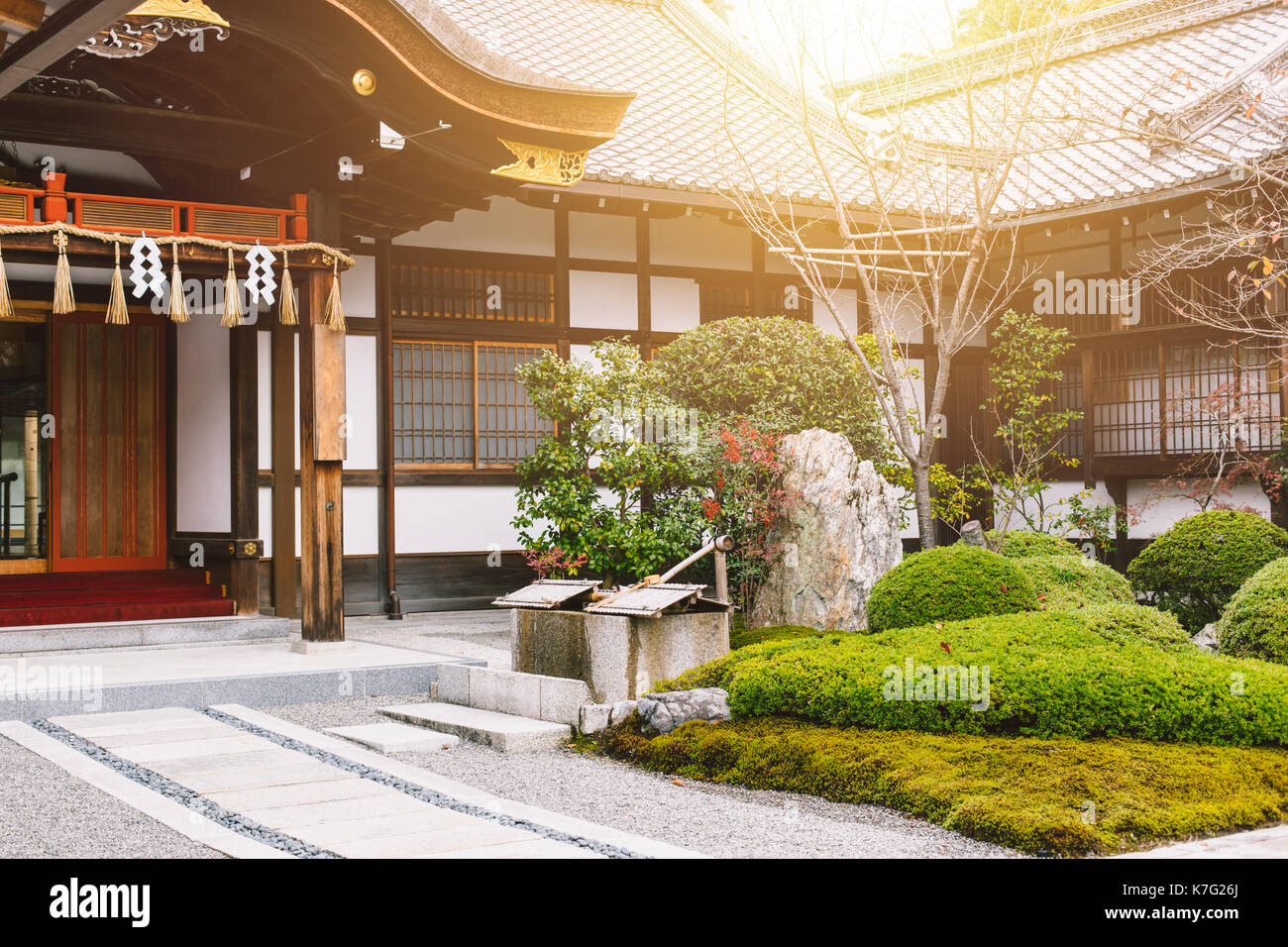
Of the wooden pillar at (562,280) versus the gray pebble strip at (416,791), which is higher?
the wooden pillar at (562,280)

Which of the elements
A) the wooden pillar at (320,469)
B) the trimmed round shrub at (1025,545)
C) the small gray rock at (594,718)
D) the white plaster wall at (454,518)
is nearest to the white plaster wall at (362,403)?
the white plaster wall at (454,518)

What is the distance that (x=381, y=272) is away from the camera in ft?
43.1

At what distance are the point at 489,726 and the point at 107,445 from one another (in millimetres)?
6433

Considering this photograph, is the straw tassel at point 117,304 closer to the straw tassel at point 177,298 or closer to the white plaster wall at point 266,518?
the straw tassel at point 177,298

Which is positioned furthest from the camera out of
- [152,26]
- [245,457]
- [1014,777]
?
[245,457]

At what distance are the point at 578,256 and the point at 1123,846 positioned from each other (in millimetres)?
10784

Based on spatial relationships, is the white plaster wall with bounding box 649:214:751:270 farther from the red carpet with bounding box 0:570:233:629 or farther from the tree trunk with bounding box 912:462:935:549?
the red carpet with bounding box 0:570:233:629

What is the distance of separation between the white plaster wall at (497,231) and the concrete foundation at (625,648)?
6394mm

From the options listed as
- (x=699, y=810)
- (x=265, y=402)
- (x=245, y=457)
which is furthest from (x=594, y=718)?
(x=265, y=402)

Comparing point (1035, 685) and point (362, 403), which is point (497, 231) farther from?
point (1035, 685)

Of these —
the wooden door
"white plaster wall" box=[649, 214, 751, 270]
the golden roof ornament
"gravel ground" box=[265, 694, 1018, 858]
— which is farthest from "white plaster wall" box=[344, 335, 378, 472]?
"gravel ground" box=[265, 694, 1018, 858]

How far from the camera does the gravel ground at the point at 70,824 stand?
494 cm

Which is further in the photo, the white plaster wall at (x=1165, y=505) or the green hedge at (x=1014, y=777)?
the white plaster wall at (x=1165, y=505)

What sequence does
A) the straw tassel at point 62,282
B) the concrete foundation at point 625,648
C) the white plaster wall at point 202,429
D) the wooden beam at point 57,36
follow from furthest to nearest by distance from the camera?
1. the white plaster wall at point 202,429
2. the straw tassel at point 62,282
3. the concrete foundation at point 625,648
4. the wooden beam at point 57,36
